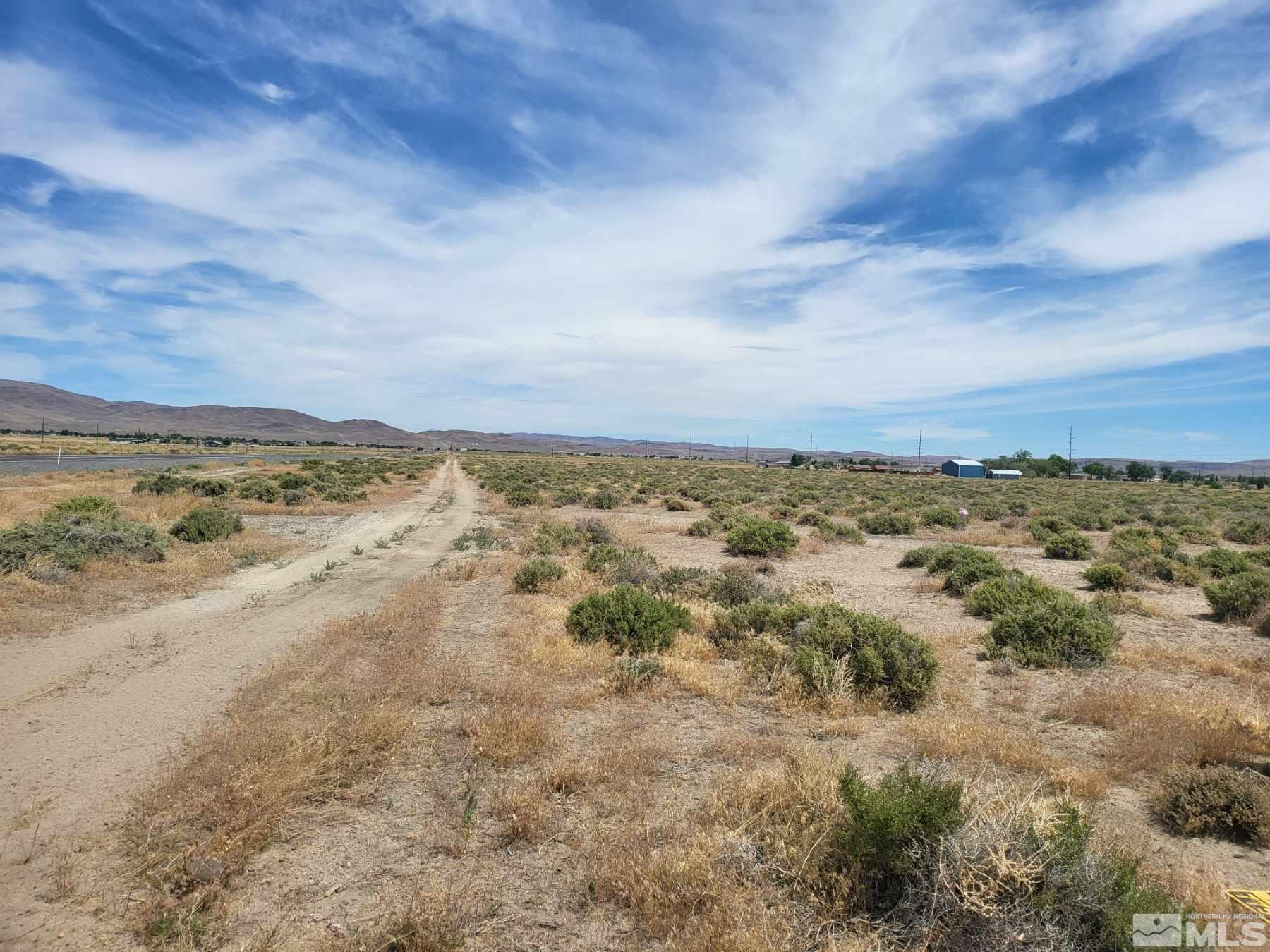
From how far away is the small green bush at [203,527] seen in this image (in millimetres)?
18891

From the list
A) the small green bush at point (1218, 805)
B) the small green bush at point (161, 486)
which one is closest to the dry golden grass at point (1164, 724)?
the small green bush at point (1218, 805)

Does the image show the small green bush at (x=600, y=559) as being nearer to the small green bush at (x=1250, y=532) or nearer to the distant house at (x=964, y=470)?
the small green bush at (x=1250, y=532)

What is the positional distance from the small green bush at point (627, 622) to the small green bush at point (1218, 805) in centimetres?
583

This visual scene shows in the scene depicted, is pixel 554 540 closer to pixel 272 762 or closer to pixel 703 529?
pixel 703 529

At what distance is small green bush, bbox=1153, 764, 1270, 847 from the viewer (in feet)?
15.6

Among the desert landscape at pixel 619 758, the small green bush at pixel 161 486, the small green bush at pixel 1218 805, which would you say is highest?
the small green bush at pixel 161 486

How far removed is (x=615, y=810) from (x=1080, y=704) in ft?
17.7

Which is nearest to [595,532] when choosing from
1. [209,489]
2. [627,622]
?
[627,622]

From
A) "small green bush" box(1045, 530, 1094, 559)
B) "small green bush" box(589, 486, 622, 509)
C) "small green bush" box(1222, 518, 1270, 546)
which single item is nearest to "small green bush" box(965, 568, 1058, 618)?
"small green bush" box(1045, 530, 1094, 559)

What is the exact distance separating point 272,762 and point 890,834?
4.59 meters

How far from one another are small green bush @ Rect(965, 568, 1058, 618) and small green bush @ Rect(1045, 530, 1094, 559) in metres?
7.92

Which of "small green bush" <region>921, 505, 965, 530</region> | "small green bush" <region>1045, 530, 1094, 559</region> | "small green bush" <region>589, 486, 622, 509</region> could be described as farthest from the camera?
"small green bush" <region>589, 486, 622, 509</region>

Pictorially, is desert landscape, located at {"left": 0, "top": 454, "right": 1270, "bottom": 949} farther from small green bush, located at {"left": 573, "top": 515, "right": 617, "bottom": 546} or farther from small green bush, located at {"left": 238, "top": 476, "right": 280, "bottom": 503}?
small green bush, located at {"left": 238, "top": 476, "right": 280, "bottom": 503}

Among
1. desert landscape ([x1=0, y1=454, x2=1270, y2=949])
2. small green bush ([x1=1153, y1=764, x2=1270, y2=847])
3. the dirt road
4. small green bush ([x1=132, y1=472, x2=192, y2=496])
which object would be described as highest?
small green bush ([x1=132, y1=472, x2=192, y2=496])
